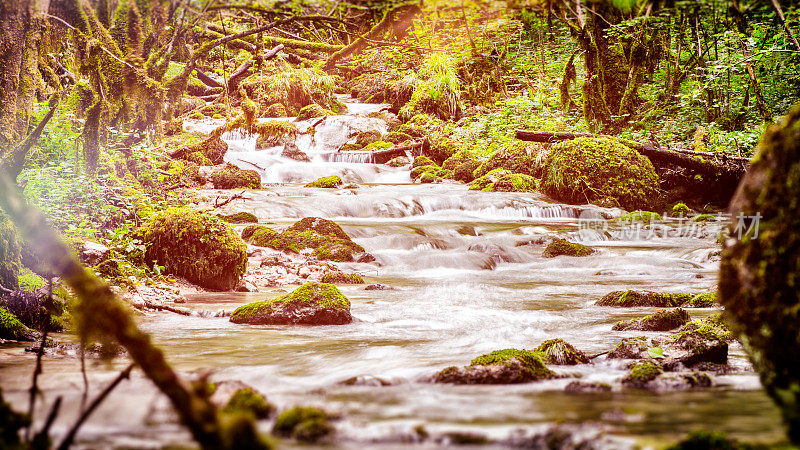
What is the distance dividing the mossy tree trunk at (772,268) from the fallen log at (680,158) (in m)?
14.1

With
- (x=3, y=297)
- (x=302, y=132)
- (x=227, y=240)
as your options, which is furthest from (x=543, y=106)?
(x=3, y=297)

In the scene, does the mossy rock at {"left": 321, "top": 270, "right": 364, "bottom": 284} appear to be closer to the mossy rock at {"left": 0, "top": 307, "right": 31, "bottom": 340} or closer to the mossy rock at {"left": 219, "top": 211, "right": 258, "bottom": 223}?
the mossy rock at {"left": 0, "top": 307, "right": 31, "bottom": 340}

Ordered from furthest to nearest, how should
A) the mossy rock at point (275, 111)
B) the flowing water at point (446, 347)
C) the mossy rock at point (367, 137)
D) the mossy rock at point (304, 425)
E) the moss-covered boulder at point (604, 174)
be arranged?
the mossy rock at point (275, 111) → the mossy rock at point (367, 137) → the moss-covered boulder at point (604, 174) → the flowing water at point (446, 347) → the mossy rock at point (304, 425)

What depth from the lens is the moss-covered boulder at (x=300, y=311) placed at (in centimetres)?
608

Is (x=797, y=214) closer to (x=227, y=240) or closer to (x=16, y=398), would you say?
(x=16, y=398)

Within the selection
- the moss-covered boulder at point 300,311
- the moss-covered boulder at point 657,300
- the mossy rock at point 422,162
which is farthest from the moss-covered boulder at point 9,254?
the mossy rock at point 422,162

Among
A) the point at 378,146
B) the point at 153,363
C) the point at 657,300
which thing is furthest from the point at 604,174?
the point at 153,363

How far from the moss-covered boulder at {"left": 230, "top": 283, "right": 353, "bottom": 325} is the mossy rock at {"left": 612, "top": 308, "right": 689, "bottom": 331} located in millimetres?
3015

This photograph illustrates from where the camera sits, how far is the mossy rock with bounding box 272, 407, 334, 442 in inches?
86.4

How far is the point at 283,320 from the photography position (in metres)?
6.09

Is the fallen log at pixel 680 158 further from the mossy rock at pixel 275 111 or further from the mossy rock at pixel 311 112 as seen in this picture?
the mossy rock at pixel 275 111

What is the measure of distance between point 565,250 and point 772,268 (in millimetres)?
10621

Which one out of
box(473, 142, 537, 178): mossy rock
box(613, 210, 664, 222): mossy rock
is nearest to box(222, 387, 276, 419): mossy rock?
box(613, 210, 664, 222): mossy rock

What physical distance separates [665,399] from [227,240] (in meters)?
6.69
